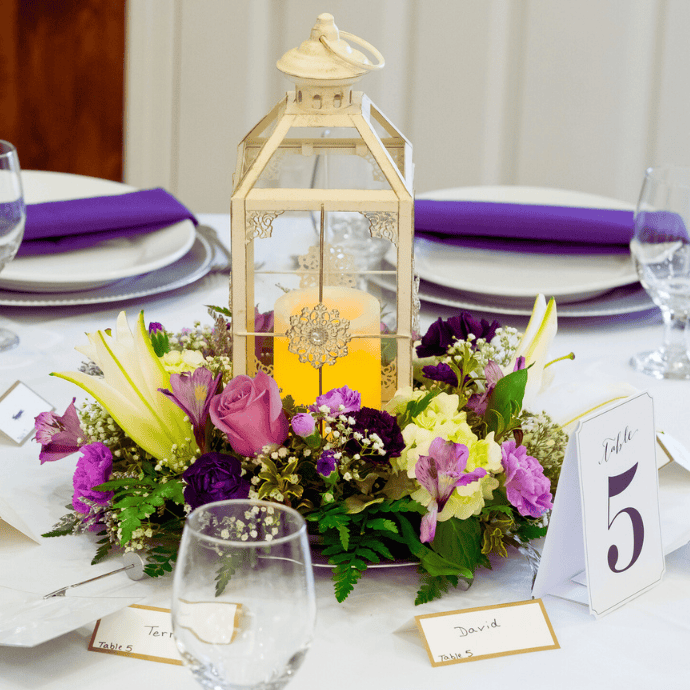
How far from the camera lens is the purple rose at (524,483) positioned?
2.18 feet

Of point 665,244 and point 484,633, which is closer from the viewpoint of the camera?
point 484,633

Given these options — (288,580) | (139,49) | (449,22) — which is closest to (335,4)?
(449,22)

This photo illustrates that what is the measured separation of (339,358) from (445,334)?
0.15 meters

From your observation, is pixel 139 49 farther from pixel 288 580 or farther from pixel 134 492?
pixel 288 580

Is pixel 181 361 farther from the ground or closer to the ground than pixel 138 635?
farther from the ground

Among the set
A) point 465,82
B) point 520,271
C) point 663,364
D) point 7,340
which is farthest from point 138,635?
point 465,82

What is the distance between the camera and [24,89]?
124 inches

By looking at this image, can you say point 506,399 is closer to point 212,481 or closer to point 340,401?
point 340,401

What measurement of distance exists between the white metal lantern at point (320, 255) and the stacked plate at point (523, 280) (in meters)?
0.43

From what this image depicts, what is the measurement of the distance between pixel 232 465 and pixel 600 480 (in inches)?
10.7

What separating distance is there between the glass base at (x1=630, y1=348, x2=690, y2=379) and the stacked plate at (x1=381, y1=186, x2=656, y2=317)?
0.11 m

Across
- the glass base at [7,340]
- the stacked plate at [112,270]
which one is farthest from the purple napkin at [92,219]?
the glass base at [7,340]

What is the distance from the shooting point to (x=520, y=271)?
4.43 feet

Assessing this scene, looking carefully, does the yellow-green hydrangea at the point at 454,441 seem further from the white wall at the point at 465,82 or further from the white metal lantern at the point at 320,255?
the white wall at the point at 465,82
